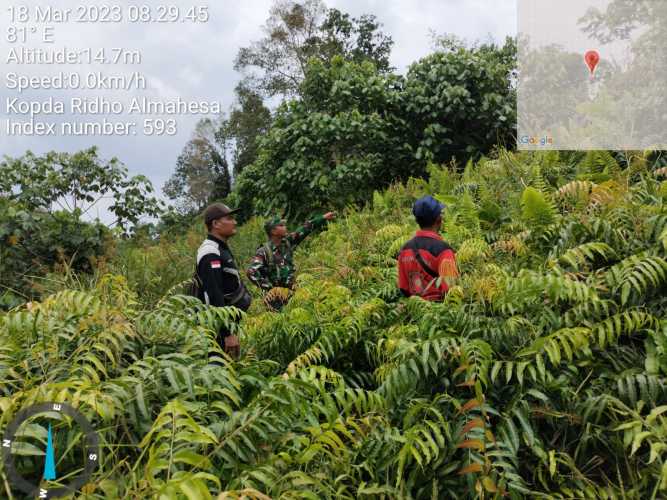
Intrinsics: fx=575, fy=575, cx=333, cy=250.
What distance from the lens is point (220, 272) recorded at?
488 cm

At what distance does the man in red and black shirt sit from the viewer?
4.31 m

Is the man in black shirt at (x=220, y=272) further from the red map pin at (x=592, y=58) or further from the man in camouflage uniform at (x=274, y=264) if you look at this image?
the red map pin at (x=592, y=58)

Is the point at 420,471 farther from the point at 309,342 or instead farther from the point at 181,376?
the point at 309,342

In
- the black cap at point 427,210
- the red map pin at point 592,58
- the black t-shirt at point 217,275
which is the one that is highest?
the red map pin at point 592,58

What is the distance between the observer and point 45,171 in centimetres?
1009

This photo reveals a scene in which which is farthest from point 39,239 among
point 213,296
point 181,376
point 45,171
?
point 181,376

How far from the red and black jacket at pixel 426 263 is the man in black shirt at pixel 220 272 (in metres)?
1.49

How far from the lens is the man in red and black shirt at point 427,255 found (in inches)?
170

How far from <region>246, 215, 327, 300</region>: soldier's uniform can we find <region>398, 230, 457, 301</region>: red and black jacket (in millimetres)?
2246

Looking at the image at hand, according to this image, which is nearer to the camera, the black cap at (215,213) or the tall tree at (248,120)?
the black cap at (215,213)

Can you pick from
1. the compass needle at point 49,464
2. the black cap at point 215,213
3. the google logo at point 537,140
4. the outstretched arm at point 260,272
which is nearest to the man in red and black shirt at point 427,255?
the black cap at point 215,213

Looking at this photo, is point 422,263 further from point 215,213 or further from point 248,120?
point 248,120

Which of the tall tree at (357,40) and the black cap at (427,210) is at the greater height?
the tall tree at (357,40)

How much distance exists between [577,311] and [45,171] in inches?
368
